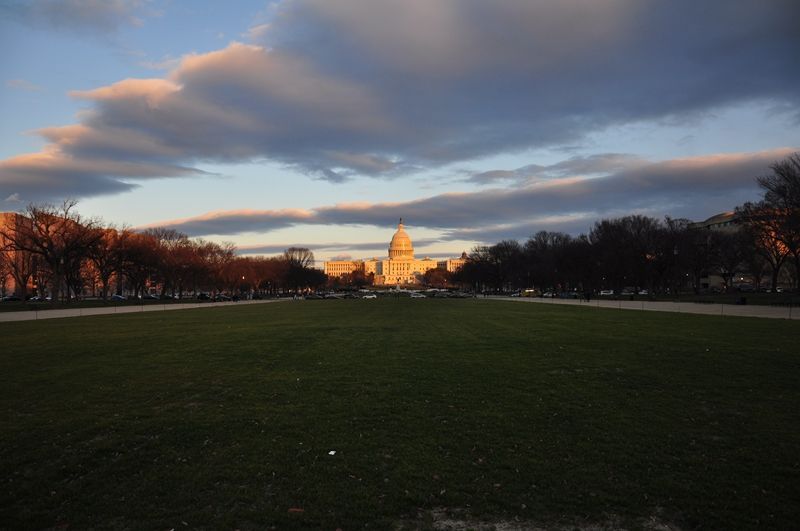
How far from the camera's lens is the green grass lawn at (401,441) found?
21.2 feet

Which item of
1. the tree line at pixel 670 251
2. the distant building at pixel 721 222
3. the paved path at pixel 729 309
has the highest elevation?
the distant building at pixel 721 222

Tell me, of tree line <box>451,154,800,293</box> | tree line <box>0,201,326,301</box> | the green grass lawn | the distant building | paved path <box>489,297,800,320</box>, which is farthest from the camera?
the distant building

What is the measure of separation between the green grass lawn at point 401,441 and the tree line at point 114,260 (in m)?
63.7

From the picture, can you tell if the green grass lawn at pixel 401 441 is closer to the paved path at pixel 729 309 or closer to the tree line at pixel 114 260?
the paved path at pixel 729 309

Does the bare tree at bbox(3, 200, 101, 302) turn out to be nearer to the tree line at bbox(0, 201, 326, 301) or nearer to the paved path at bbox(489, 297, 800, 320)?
the tree line at bbox(0, 201, 326, 301)

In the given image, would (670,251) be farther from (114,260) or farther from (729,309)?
(114,260)

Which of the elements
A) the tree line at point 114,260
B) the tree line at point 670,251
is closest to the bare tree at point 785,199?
the tree line at point 670,251

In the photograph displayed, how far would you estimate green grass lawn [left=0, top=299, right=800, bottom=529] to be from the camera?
6459 millimetres

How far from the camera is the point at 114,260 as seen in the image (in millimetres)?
84250

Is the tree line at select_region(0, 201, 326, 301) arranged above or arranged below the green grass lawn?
above

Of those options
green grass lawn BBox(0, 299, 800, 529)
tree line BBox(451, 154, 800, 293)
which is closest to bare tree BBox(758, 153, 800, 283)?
tree line BBox(451, 154, 800, 293)

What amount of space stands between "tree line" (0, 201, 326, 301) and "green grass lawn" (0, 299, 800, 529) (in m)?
63.7

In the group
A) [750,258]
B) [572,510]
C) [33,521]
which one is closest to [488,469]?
[572,510]

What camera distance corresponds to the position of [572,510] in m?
6.40
